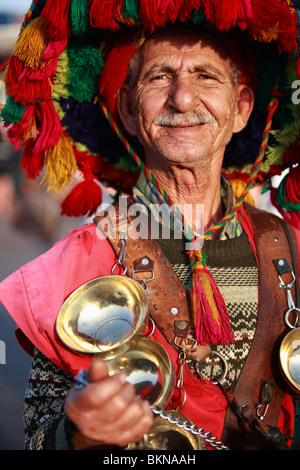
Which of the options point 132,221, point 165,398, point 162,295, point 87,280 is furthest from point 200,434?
point 132,221

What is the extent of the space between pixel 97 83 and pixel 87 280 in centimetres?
97

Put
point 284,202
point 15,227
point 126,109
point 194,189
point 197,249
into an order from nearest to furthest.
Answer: point 197,249, point 194,189, point 126,109, point 284,202, point 15,227

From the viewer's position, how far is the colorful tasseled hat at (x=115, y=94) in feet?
6.36

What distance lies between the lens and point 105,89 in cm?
235

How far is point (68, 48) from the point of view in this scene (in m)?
2.29

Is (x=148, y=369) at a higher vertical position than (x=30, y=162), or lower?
lower

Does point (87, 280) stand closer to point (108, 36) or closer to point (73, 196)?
point (73, 196)

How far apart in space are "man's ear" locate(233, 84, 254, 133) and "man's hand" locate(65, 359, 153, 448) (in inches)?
60.1

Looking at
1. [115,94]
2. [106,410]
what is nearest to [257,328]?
[106,410]

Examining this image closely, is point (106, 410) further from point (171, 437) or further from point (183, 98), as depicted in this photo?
point (183, 98)

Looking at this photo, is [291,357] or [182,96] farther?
[182,96]

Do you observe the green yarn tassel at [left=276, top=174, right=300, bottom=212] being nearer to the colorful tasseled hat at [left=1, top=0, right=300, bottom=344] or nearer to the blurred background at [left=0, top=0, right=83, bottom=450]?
the colorful tasseled hat at [left=1, top=0, right=300, bottom=344]

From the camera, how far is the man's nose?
2092mm

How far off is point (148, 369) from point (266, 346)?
0.50m
